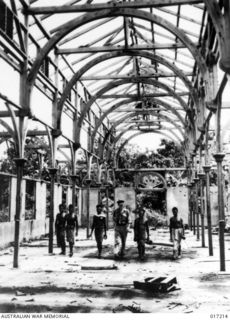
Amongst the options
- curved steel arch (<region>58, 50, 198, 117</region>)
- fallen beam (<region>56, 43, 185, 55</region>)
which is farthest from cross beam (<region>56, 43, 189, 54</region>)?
curved steel arch (<region>58, 50, 198, 117</region>)

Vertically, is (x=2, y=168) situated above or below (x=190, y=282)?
above

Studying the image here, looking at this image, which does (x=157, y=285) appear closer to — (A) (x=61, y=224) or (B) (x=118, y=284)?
(B) (x=118, y=284)

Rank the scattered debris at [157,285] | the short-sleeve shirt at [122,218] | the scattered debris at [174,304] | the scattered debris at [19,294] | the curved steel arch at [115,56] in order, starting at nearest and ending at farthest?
the scattered debris at [174,304]
the scattered debris at [19,294]
the scattered debris at [157,285]
the short-sleeve shirt at [122,218]
the curved steel arch at [115,56]

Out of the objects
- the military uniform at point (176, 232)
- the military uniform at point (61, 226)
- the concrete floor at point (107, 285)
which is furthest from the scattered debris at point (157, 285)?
the military uniform at point (61, 226)

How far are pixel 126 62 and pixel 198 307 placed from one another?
13.9 metres

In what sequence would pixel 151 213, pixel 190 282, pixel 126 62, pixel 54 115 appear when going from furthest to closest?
1. pixel 151 213
2. pixel 126 62
3. pixel 54 115
4. pixel 190 282

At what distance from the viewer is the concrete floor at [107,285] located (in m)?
6.70

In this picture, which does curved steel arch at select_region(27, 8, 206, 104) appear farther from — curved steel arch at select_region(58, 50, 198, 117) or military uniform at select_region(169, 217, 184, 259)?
military uniform at select_region(169, 217, 184, 259)

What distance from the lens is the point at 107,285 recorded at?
841 cm

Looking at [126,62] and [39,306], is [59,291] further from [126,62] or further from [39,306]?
[126,62]

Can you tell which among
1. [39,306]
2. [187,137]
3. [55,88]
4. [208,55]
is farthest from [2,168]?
[39,306]

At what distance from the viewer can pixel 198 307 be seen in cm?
662

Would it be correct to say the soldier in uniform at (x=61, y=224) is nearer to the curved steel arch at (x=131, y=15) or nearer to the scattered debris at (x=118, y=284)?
the curved steel arch at (x=131, y=15)

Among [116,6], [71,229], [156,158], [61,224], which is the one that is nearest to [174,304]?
[71,229]
